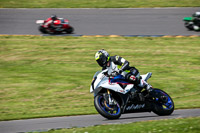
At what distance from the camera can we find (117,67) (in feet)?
34.1

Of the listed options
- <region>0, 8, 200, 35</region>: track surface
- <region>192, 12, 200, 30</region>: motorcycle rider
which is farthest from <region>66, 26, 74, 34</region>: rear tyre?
<region>192, 12, 200, 30</region>: motorcycle rider

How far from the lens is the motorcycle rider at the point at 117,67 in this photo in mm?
10039

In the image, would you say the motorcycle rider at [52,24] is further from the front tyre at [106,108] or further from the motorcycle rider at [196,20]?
the front tyre at [106,108]

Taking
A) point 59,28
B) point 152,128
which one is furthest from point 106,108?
point 59,28

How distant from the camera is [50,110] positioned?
12.4 metres

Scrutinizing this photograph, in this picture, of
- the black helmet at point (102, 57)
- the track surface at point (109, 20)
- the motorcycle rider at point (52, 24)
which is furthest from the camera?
the track surface at point (109, 20)

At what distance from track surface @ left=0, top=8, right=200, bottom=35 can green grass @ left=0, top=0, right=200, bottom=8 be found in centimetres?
118

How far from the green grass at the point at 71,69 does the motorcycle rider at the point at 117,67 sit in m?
2.27

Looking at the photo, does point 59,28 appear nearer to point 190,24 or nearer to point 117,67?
point 190,24

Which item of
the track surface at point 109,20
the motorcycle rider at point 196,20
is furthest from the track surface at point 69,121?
the track surface at point 109,20

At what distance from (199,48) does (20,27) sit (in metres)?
13.5

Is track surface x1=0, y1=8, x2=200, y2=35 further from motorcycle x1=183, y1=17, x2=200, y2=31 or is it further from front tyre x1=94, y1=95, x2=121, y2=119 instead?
front tyre x1=94, y1=95, x2=121, y2=119

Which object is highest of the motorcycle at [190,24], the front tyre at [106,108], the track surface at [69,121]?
the motorcycle at [190,24]

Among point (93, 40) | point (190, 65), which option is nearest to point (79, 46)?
point (93, 40)
